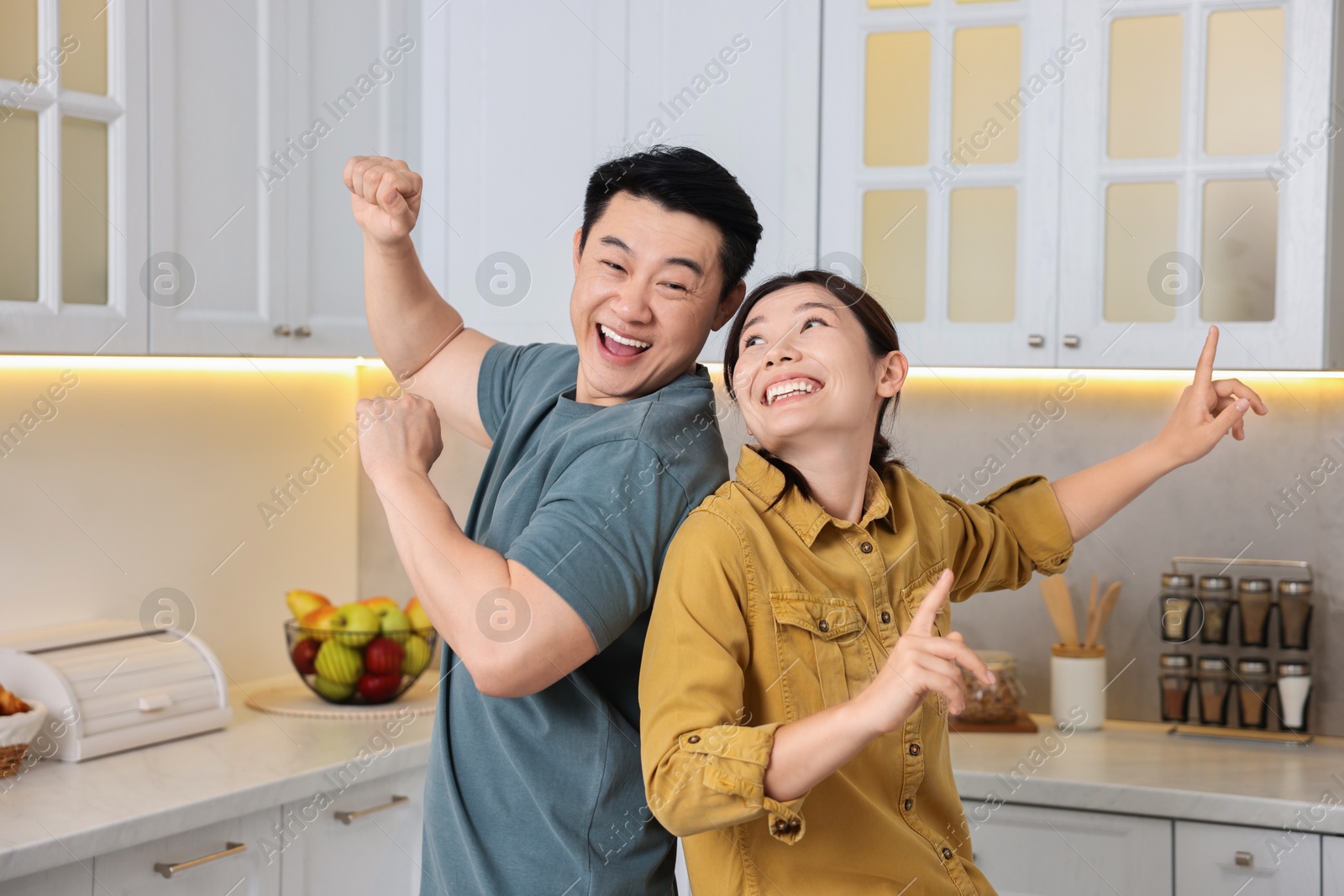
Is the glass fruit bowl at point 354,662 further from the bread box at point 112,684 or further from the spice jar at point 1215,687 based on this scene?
the spice jar at point 1215,687

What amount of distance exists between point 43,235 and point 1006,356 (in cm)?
154

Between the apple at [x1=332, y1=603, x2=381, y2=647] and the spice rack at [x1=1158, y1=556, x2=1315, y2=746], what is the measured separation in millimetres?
1458

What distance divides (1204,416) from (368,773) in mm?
1367

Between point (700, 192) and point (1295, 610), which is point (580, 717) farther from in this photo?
point (1295, 610)

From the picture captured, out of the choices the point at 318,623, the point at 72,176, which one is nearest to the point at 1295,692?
the point at 318,623

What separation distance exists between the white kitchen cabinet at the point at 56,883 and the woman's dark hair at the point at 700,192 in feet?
3.62

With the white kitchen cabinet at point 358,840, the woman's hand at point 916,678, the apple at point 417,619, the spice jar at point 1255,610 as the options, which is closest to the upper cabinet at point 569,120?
the apple at point 417,619

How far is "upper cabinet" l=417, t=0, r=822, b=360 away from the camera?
2201 millimetres

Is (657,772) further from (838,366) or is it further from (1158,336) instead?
(1158,336)

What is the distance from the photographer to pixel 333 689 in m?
2.29

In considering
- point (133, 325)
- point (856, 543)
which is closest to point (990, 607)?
point (856, 543)

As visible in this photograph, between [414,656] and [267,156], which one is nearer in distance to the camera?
[267,156]

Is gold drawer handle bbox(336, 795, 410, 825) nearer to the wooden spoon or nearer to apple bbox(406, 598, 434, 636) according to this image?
apple bbox(406, 598, 434, 636)

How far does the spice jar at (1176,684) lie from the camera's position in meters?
2.27
